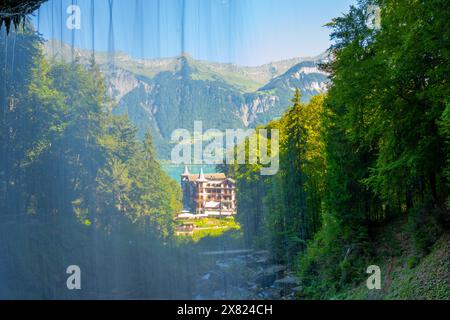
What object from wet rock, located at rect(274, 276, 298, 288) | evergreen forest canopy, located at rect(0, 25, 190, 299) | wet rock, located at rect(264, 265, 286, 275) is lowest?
wet rock, located at rect(274, 276, 298, 288)

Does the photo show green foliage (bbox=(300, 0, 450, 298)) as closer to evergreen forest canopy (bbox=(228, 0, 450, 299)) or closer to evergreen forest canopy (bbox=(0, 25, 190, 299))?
evergreen forest canopy (bbox=(228, 0, 450, 299))

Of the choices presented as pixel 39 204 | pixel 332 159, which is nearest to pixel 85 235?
pixel 39 204

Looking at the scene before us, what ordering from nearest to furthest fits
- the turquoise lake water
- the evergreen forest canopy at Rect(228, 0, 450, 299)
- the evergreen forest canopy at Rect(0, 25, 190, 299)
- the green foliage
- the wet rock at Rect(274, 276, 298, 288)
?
the green foliage < the evergreen forest canopy at Rect(228, 0, 450, 299) < the wet rock at Rect(274, 276, 298, 288) < the evergreen forest canopy at Rect(0, 25, 190, 299) < the turquoise lake water

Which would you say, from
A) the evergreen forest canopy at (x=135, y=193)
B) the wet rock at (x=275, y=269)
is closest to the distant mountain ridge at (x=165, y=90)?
the evergreen forest canopy at (x=135, y=193)

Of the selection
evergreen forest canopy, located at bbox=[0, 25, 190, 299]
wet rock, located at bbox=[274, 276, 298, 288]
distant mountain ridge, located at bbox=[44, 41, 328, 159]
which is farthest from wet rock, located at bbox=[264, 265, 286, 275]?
distant mountain ridge, located at bbox=[44, 41, 328, 159]

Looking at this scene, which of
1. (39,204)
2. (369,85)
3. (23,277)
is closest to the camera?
(369,85)

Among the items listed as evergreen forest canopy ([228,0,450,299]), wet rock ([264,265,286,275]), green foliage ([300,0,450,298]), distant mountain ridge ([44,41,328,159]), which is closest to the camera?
green foliage ([300,0,450,298])

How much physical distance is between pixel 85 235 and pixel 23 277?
3.29 metres

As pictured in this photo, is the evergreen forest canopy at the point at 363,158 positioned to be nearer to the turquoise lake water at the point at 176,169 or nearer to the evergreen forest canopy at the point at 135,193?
the evergreen forest canopy at the point at 135,193

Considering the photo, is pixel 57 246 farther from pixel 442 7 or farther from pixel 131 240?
pixel 442 7

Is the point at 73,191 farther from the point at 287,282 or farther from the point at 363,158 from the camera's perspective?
the point at 363,158

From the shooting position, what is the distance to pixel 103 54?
1820cm

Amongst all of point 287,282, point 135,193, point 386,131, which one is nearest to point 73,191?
point 135,193

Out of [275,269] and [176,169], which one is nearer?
[275,269]
